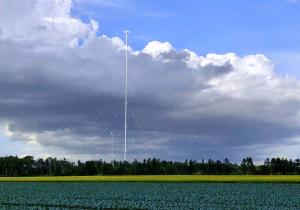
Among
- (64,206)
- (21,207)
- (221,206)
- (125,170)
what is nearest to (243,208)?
(221,206)

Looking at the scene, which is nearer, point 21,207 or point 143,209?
point 143,209

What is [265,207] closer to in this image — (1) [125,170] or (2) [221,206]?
(2) [221,206]

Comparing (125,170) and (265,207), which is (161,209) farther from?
(125,170)

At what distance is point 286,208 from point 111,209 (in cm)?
1467

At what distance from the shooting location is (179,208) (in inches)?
1812

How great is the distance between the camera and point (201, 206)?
4794 centimetres

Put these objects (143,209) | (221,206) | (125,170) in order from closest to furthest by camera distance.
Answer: (143,209)
(221,206)
(125,170)

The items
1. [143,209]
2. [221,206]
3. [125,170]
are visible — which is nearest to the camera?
[143,209]

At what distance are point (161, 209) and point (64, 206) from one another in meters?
9.40

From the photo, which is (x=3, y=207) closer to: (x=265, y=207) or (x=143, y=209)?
(x=143, y=209)

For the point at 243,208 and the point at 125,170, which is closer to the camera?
the point at 243,208

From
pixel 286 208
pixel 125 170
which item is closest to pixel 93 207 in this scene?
pixel 286 208

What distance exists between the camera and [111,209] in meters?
Answer: 44.9

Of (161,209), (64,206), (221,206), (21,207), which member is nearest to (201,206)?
(221,206)
